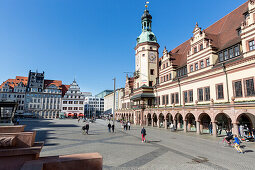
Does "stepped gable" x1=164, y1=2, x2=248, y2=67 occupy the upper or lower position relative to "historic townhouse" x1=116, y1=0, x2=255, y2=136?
upper

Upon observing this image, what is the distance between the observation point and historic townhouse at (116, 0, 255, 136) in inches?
864

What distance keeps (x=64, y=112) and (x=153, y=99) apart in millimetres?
62491

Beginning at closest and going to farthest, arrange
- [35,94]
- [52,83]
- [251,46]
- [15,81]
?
1. [251,46]
2. [35,94]
3. [15,81]
4. [52,83]

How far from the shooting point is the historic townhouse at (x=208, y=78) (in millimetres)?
21953

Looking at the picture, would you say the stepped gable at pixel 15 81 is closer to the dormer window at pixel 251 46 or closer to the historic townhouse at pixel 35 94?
the historic townhouse at pixel 35 94

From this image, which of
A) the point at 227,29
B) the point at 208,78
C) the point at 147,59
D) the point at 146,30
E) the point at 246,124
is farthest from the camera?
the point at 146,30

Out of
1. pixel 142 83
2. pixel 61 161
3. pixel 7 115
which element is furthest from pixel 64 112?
pixel 61 161

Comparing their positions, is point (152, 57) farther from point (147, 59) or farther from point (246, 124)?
point (246, 124)

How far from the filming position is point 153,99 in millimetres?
46406

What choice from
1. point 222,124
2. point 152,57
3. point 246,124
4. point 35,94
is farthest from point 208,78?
point 35,94

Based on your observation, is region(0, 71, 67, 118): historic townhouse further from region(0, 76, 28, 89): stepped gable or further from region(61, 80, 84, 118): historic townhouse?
region(61, 80, 84, 118): historic townhouse

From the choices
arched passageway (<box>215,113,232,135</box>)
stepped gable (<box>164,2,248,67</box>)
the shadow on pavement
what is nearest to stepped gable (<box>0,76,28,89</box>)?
the shadow on pavement

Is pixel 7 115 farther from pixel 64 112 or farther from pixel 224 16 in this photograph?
pixel 64 112

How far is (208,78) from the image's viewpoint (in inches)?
1103
